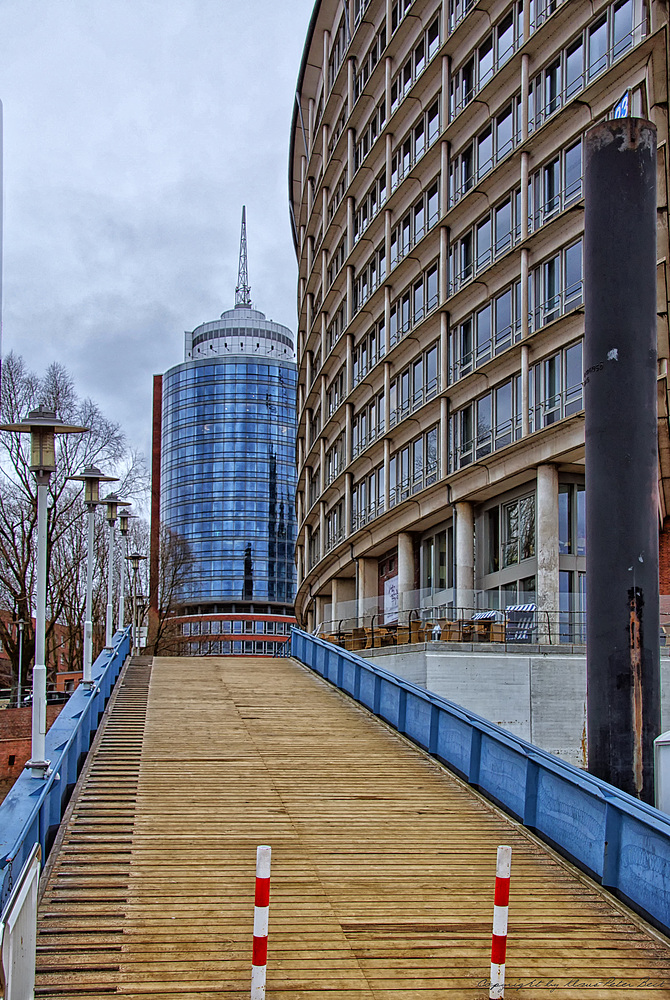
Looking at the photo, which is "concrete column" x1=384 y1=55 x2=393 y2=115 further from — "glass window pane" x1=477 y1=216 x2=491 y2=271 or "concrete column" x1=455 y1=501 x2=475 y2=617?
"concrete column" x1=455 y1=501 x2=475 y2=617

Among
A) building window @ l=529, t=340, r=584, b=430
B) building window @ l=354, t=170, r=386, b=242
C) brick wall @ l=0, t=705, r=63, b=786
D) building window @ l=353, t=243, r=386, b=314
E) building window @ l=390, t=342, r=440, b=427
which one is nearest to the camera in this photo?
building window @ l=529, t=340, r=584, b=430

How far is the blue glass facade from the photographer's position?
131000 mm

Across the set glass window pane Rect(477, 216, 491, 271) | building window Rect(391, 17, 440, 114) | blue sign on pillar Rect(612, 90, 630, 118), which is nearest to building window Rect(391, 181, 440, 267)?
glass window pane Rect(477, 216, 491, 271)

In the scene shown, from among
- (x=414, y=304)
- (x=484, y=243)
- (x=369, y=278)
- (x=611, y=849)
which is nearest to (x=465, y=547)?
(x=484, y=243)

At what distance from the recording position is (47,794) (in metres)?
9.98

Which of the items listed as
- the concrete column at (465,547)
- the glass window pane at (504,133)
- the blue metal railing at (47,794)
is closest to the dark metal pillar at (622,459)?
the blue metal railing at (47,794)

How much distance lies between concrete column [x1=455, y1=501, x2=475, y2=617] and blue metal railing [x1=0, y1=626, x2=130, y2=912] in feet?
66.6

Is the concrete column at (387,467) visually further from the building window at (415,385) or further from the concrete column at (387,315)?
the concrete column at (387,315)

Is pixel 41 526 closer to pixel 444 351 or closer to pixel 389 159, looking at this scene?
pixel 444 351

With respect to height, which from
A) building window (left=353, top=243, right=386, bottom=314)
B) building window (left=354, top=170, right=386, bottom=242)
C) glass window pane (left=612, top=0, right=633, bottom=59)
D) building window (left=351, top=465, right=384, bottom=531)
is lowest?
building window (left=351, top=465, right=384, bottom=531)

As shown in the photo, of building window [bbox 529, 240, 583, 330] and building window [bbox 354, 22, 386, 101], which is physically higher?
building window [bbox 354, 22, 386, 101]

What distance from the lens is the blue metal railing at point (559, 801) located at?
9.10 m

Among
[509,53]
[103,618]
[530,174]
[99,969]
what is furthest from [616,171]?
[103,618]

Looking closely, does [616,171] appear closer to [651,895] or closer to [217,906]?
[651,895]
